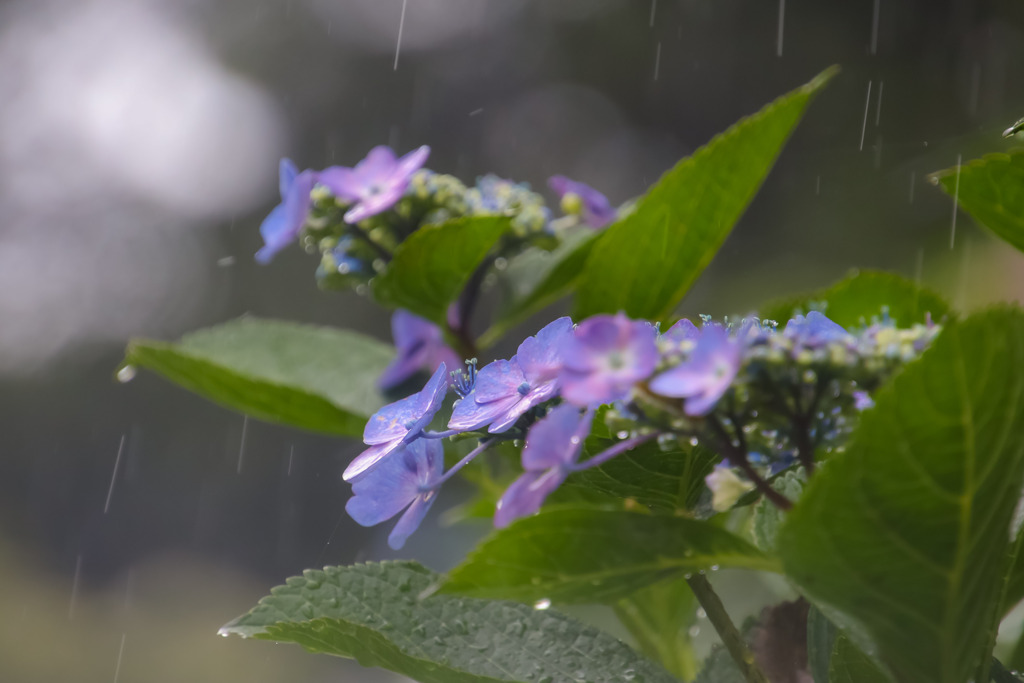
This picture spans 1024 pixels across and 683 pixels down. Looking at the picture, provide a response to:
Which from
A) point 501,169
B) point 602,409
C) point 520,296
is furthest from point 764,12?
point 602,409

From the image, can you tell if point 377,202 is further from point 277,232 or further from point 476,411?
point 476,411

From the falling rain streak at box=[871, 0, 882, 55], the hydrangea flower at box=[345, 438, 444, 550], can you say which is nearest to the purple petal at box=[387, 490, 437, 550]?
the hydrangea flower at box=[345, 438, 444, 550]

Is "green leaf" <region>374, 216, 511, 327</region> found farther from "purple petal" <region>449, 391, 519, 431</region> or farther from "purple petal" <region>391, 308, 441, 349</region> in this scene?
"purple petal" <region>449, 391, 519, 431</region>

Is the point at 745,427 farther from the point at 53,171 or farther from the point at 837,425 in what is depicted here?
the point at 53,171

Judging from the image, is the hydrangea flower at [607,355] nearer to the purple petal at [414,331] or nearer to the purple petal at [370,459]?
the purple petal at [370,459]

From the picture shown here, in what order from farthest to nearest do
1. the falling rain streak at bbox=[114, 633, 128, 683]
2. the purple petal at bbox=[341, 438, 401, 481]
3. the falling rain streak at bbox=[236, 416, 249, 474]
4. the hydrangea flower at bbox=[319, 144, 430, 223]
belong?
the falling rain streak at bbox=[236, 416, 249, 474] < the falling rain streak at bbox=[114, 633, 128, 683] < the hydrangea flower at bbox=[319, 144, 430, 223] < the purple petal at bbox=[341, 438, 401, 481]

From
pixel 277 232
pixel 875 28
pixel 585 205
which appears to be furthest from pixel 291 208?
pixel 875 28

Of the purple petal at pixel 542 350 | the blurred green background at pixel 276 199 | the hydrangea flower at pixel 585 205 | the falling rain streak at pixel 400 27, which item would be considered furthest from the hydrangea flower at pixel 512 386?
the falling rain streak at pixel 400 27
